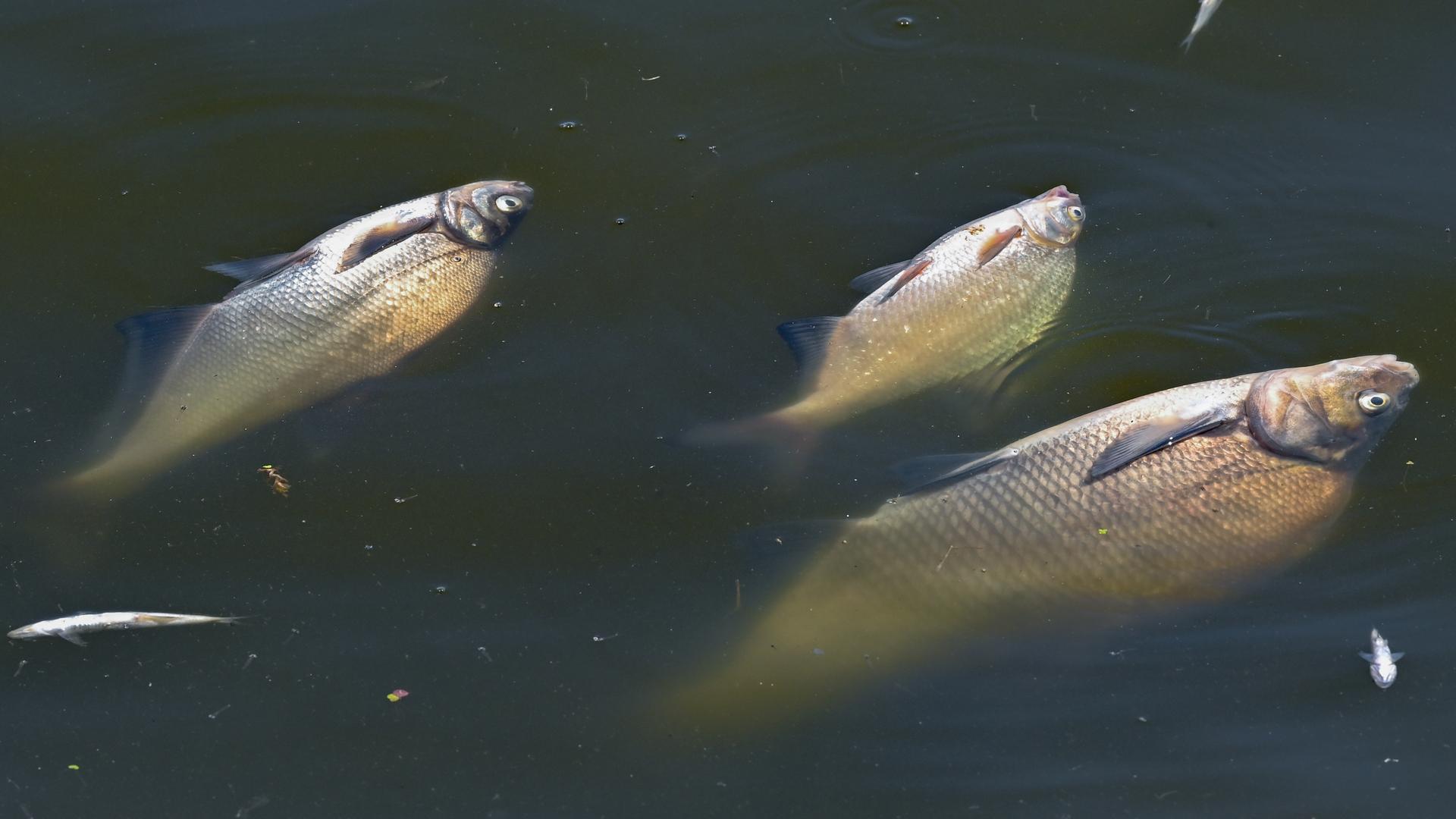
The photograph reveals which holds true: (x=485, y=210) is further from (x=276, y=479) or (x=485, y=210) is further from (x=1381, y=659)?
(x=1381, y=659)

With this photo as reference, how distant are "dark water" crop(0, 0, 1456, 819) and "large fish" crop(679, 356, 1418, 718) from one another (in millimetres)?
112

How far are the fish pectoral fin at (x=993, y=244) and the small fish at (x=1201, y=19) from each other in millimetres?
1366

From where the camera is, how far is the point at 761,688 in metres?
3.54

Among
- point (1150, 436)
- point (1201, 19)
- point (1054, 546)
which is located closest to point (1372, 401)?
point (1150, 436)

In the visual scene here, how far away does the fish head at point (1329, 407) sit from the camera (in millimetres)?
3611

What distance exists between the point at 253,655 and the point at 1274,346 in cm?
354

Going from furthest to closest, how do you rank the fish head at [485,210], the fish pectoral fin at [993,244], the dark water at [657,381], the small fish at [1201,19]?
the small fish at [1201,19] < the fish head at [485,210] < the fish pectoral fin at [993,244] < the dark water at [657,381]

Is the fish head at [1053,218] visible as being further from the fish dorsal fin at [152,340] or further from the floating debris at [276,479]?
the fish dorsal fin at [152,340]

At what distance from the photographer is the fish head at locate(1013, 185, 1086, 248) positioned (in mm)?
4172

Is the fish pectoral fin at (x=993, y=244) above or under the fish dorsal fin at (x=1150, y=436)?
above

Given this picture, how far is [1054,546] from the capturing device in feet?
11.5

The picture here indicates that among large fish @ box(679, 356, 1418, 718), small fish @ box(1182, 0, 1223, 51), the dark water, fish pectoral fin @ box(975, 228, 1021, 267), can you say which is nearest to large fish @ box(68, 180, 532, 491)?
the dark water

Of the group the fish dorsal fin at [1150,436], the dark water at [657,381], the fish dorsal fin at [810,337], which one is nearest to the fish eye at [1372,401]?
the dark water at [657,381]

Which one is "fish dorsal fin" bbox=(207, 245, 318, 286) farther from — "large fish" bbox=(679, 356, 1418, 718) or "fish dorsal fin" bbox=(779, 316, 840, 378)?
"large fish" bbox=(679, 356, 1418, 718)
